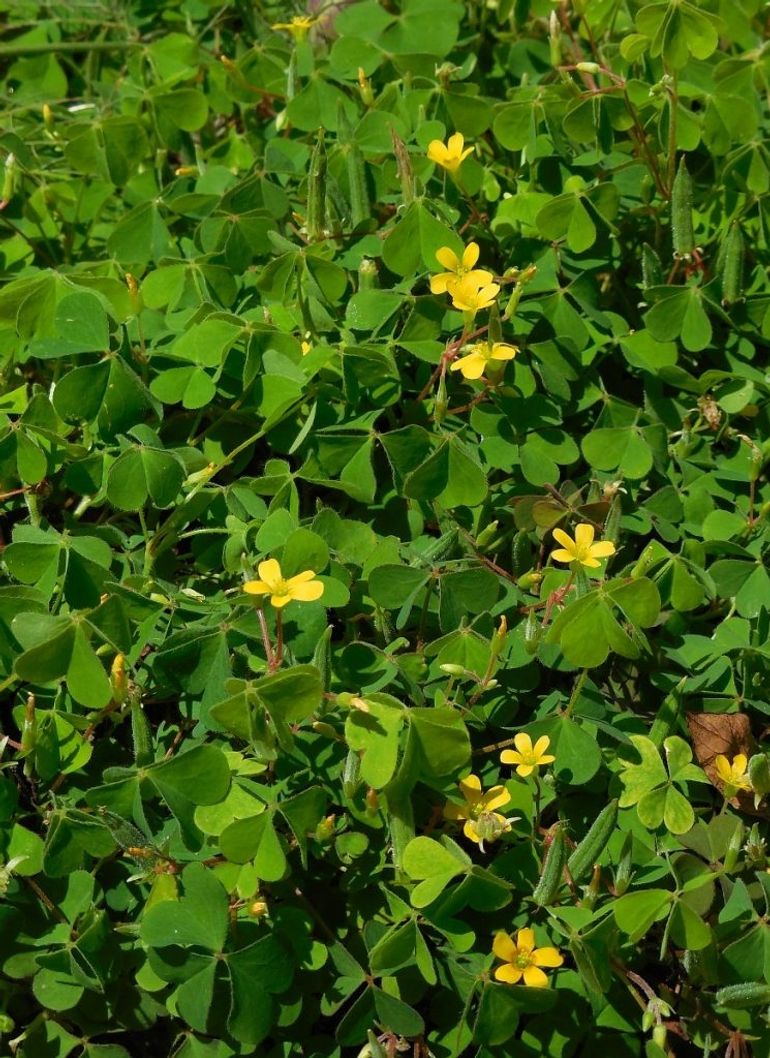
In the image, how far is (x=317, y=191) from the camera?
2.58m

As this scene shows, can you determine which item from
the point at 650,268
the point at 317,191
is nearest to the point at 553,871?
the point at 650,268

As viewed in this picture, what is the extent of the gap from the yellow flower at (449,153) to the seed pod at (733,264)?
0.67 m

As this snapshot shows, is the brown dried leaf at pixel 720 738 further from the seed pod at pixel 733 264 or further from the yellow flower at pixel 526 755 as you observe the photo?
the seed pod at pixel 733 264

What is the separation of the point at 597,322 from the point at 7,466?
1.39 metres

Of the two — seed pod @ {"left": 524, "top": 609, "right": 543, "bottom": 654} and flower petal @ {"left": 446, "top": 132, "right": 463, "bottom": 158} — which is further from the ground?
flower petal @ {"left": 446, "top": 132, "right": 463, "bottom": 158}

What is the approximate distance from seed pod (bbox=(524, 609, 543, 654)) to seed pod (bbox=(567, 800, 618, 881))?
322 mm

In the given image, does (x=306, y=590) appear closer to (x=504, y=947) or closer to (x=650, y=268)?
(x=504, y=947)

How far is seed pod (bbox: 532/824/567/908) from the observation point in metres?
1.96

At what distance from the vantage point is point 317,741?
2.05m

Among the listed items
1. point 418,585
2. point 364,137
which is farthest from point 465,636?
point 364,137

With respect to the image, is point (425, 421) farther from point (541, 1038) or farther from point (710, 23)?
point (541, 1038)

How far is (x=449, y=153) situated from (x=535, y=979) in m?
1.77

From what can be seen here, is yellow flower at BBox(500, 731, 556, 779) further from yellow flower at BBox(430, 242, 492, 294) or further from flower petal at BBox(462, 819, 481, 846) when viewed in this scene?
yellow flower at BBox(430, 242, 492, 294)

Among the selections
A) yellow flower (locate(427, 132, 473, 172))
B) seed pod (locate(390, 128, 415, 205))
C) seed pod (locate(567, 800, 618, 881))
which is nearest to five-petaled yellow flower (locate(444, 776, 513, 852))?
seed pod (locate(567, 800, 618, 881))
